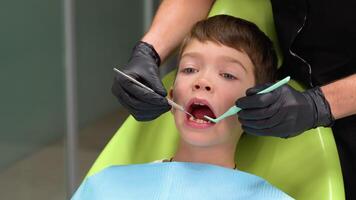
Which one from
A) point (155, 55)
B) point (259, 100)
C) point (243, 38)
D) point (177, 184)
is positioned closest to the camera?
point (259, 100)

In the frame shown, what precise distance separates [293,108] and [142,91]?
0.35 meters

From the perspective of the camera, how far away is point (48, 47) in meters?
2.48

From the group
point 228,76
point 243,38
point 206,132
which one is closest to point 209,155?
point 206,132

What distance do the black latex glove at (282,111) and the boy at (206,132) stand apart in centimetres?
12

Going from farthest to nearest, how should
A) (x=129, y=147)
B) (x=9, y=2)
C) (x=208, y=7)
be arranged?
(x=9, y=2) < (x=208, y=7) < (x=129, y=147)

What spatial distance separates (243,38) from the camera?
4.39 ft

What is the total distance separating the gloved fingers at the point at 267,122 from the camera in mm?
1132

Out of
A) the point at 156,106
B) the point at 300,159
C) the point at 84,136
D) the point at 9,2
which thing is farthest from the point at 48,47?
the point at 300,159

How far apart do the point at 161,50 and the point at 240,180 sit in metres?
0.44

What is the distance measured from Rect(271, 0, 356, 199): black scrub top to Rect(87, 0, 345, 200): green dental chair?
5 cm

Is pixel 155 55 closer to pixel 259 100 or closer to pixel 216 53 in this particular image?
pixel 216 53

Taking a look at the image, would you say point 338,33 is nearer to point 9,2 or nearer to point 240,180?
point 240,180

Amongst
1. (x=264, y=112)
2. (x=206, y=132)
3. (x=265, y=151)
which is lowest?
(x=265, y=151)

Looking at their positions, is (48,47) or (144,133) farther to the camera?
(48,47)
